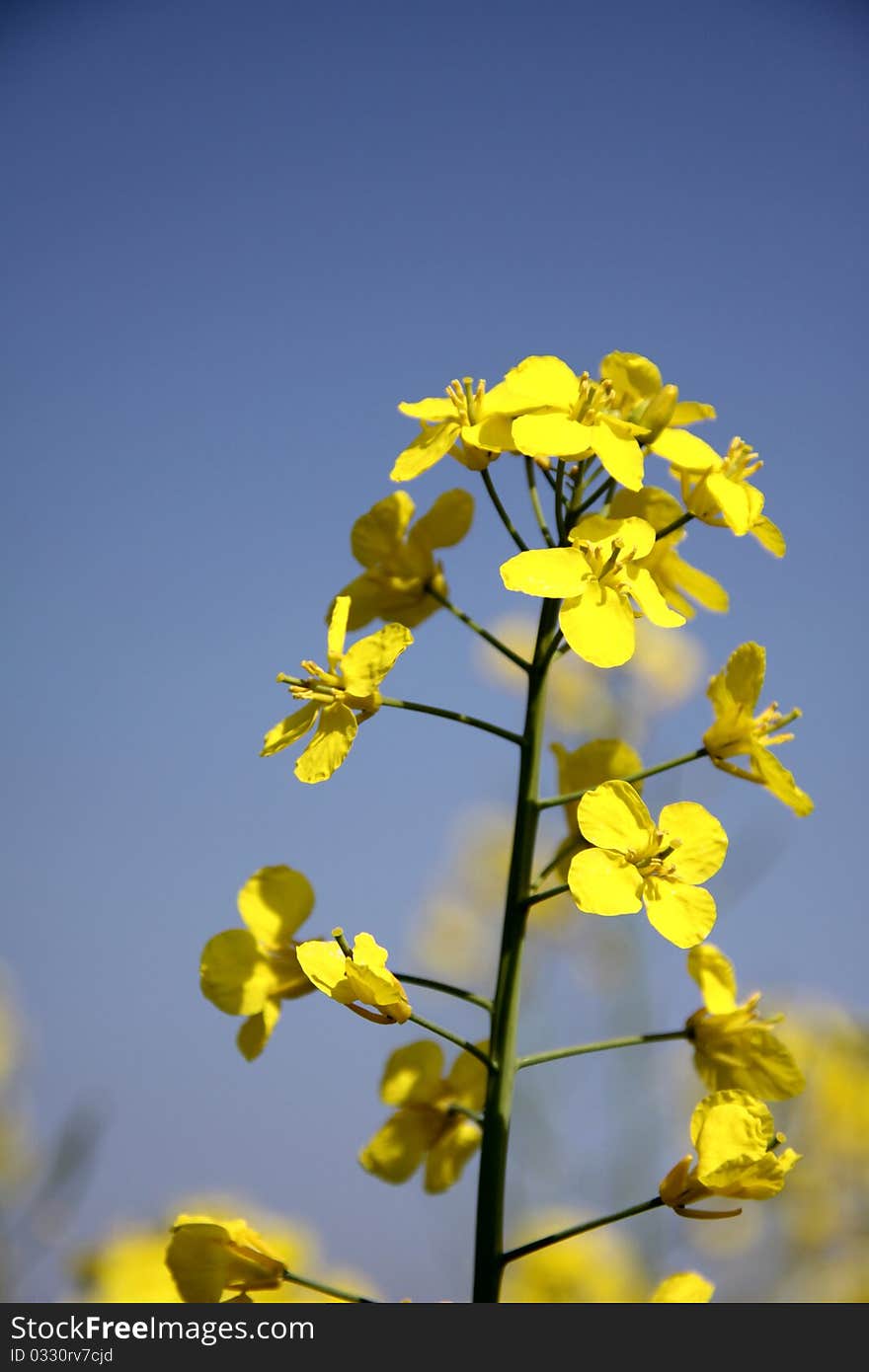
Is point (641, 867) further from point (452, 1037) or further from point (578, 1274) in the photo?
point (578, 1274)

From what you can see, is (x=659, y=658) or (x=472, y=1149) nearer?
(x=472, y=1149)

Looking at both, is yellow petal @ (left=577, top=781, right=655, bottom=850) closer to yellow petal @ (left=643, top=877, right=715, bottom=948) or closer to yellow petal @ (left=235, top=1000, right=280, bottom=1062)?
yellow petal @ (left=643, top=877, right=715, bottom=948)

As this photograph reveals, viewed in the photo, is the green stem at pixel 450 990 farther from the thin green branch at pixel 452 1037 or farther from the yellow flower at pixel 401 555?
the yellow flower at pixel 401 555

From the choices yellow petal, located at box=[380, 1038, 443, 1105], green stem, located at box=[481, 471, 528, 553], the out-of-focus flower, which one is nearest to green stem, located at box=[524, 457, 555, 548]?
green stem, located at box=[481, 471, 528, 553]

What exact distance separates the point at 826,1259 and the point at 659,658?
10.3 ft

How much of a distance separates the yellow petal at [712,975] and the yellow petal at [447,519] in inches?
30.7

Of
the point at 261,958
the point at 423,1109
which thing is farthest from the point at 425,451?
the point at 423,1109

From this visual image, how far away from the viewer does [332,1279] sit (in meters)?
2.68

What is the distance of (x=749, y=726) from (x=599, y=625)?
0.37 m

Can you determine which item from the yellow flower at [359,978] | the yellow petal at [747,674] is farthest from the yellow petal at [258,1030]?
the yellow petal at [747,674]

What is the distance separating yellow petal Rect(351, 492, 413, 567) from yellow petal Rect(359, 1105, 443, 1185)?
35.4 inches

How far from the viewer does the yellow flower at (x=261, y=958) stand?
1.80 metres
